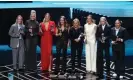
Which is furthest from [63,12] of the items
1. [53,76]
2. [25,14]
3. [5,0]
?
[53,76]

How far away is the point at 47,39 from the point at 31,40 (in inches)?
17.2

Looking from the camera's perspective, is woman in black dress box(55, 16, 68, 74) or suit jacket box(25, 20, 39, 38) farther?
suit jacket box(25, 20, 39, 38)

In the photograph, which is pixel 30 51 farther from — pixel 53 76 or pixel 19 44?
pixel 53 76

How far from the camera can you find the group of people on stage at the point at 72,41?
10742 millimetres

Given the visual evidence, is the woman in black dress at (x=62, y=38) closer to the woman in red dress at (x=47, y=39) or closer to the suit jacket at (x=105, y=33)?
the woman in red dress at (x=47, y=39)

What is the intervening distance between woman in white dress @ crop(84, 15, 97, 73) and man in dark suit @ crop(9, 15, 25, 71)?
69.8 inches

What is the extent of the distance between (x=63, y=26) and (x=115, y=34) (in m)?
1.45

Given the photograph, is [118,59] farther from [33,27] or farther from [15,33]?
[15,33]

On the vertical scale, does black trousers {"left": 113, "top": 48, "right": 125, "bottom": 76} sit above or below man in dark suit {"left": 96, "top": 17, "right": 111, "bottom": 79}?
below

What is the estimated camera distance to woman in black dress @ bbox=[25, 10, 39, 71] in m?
11.4

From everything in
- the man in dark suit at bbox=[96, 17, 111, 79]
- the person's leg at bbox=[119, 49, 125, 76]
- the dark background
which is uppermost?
the dark background

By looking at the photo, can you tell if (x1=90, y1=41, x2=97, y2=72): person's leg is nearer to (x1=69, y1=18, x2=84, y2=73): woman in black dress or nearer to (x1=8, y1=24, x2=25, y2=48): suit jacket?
(x1=69, y1=18, x2=84, y2=73): woman in black dress

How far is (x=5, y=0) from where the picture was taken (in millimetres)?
15508

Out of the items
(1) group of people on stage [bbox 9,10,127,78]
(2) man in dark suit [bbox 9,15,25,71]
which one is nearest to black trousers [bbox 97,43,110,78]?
(1) group of people on stage [bbox 9,10,127,78]
